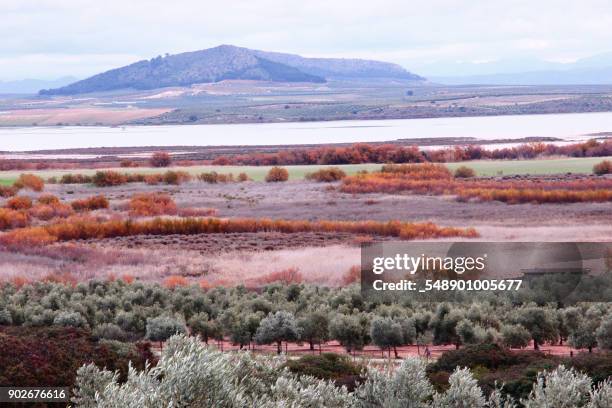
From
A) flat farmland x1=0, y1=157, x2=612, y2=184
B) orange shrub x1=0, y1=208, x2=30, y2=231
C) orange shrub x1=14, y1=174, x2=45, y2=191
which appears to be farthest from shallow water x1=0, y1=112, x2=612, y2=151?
orange shrub x1=0, y1=208, x2=30, y2=231

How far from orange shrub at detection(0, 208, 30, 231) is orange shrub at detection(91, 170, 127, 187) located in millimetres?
12217

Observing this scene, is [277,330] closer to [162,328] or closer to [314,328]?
[314,328]

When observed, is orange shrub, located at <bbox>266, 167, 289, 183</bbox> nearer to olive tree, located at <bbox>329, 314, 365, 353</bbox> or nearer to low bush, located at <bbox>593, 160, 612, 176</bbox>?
low bush, located at <bbox>593, 160, 612, 176</bbox>

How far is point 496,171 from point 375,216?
54.3 ft

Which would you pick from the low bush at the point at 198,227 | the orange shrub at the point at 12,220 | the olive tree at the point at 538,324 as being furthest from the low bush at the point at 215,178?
the olive tree at the point at 538,324

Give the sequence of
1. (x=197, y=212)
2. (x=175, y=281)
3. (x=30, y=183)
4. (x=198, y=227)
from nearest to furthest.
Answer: (x=175, y=281)
(x=198, y=227)
(x=197, y=212)
(x=30, y=183)

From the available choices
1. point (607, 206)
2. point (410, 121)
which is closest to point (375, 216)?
point (607, 206)

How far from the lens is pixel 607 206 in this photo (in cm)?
3444

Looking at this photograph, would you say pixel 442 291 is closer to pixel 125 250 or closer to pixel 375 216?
pixel 125 250

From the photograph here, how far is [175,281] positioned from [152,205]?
14.4m

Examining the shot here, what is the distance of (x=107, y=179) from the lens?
156 feet

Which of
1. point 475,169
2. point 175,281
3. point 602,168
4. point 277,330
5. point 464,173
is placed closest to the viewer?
point 277,330

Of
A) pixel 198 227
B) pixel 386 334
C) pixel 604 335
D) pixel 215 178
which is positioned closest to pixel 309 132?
pixel 215 178

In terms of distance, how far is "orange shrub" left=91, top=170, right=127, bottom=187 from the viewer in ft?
156
